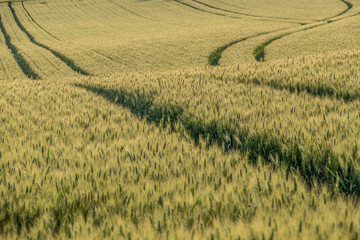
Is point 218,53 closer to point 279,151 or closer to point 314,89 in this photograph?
point 314,89

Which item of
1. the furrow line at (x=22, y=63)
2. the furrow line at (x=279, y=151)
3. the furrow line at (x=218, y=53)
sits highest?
the furrow line at (x=279, y=151)

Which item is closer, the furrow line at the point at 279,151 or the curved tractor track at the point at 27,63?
the furrow line at the point at 279,151

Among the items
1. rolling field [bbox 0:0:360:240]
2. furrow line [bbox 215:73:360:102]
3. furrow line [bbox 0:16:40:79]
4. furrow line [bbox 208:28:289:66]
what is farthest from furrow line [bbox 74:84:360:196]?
furrow line [bbox 208:28:289:66]

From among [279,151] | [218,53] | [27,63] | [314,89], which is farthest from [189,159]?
[27,63]

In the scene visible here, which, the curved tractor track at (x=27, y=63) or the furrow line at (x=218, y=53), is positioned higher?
the furrow line at (x=218, y=53)

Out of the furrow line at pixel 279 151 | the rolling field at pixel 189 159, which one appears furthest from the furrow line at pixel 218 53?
the furrow line at pixel 279 151

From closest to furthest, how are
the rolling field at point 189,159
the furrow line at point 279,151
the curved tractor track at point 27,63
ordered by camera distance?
the rolling field at point 189,159
the furrow line at point 279,151
the curved tractor track at point 27,63

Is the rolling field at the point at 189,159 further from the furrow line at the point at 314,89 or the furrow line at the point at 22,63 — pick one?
the furrow line at the point at 22,63

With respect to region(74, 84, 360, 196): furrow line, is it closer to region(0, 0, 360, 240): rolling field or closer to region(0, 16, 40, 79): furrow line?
region(0, 0, 360, 240): rolling field

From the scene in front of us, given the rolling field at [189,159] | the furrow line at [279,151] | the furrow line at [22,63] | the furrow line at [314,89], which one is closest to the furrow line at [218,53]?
the furrow line at [22,63]

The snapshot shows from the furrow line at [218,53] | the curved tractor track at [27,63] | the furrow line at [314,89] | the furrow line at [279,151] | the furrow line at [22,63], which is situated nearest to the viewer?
the furrow line at [279,151]

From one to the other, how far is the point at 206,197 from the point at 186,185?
315 mm

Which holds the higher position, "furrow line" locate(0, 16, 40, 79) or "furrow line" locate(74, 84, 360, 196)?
"furrow line" locate(74, 84, 360, 196)

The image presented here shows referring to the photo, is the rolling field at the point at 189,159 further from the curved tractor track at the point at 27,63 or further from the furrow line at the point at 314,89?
the curved tractor track at the point at 27,63
